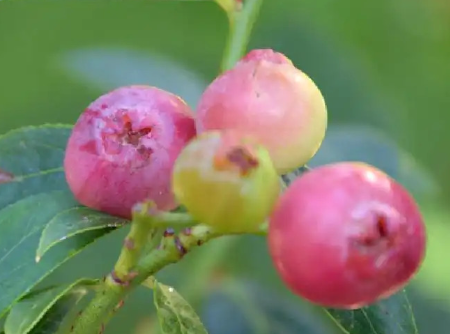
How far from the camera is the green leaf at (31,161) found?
80cm

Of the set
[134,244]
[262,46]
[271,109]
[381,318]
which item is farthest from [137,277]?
[262,46]

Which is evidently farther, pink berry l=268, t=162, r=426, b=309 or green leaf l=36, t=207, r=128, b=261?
green leaf l=36, t=207, r=128, b=261

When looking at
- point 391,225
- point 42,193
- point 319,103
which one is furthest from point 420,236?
point 42,193

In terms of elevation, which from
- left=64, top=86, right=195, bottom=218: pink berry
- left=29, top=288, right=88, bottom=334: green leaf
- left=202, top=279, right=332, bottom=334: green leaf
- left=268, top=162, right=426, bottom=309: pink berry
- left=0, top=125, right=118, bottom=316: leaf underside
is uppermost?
left=268, top=162, right=426, bottom=309: pink berry

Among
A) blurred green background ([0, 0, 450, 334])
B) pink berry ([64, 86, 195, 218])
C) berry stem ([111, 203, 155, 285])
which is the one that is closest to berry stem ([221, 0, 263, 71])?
pink berry ([64, 86, 195, 218])

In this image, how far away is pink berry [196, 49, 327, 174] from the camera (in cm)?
62

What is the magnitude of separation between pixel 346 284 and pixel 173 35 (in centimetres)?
142

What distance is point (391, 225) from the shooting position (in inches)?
20.4

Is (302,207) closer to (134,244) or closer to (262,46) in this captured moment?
(134,244)

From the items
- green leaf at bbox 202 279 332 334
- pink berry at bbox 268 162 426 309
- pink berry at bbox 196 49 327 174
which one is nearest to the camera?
pink berry at bbox 268 162 426 309

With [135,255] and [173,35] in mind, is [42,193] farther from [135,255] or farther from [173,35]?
[173,35]

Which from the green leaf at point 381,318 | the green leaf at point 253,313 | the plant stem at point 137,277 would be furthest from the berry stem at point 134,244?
the green leaf at point 253,313

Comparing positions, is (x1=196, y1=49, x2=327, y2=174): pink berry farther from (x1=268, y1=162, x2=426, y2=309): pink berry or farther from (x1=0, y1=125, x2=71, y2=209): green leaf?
(x1=0, y1=125, x2=71, y2=209): green leaf

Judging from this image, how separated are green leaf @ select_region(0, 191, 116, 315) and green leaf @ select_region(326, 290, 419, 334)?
0.79 ft
